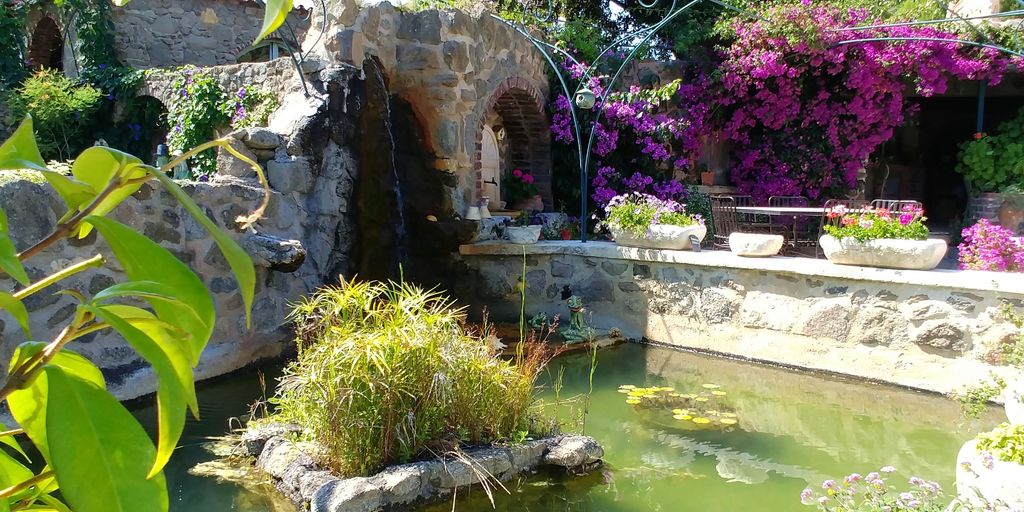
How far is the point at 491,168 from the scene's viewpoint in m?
9.27

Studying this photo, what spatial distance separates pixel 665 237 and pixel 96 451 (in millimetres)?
6300

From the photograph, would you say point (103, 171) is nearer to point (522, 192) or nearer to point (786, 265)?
point (786, 265)

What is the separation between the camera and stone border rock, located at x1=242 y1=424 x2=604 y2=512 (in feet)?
9.95

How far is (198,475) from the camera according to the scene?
3.49m

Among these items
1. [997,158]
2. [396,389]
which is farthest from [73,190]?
[997,158]

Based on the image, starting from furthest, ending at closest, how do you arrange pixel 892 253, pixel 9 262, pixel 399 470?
pixel 892 253 < pixel 399 470 < pixel 9 262

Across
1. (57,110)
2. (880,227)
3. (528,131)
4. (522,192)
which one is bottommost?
(880,227)

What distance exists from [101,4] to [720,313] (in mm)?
8768

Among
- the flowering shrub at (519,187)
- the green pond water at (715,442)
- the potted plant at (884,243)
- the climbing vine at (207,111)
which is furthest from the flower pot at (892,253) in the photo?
the climbing vine at (207,111)

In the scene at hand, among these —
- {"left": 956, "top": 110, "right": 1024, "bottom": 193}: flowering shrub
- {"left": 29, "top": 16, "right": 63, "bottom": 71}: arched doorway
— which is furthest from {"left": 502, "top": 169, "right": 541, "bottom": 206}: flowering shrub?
{"left": 29, "top": 16, "right": 63, "bottom": 71}: arched doorway

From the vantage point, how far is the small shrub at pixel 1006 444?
2463 mm

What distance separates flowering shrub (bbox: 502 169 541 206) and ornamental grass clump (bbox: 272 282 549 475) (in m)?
5.61

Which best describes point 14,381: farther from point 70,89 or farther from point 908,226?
point 70,89

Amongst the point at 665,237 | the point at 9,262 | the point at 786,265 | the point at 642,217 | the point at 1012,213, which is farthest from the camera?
the point at 1012,213
